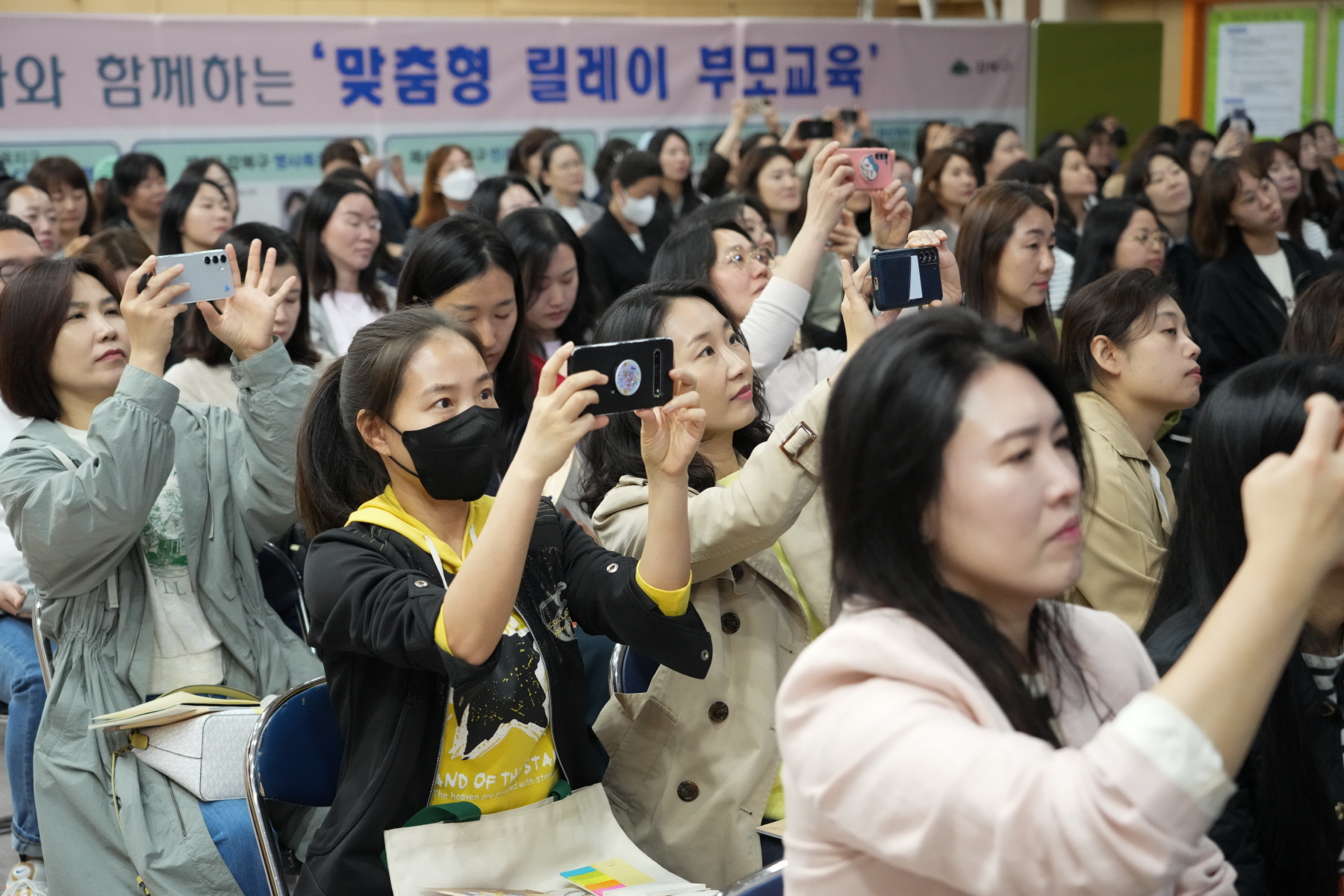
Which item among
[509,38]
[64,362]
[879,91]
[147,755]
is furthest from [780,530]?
[879,91]

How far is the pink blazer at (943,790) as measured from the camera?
2.88 feet

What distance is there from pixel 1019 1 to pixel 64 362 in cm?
1018

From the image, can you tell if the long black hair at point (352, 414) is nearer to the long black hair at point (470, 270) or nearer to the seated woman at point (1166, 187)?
the long black hair at point (470, 270)

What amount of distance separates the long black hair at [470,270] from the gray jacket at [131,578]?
0.50 metres

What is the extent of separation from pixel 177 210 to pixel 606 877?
372 centimetres

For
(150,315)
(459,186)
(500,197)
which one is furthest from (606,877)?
(459,186)

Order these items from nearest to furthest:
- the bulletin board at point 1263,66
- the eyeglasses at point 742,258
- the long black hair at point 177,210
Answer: the eyeglasses at point 742,258, the long black hair at point 177,210, the bulletin board at point 1263,66

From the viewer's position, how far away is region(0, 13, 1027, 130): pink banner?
6348mm

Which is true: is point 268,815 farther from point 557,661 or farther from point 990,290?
point 990,290

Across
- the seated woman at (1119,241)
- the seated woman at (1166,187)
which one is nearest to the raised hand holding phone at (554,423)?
the seated woman at (1119,241)

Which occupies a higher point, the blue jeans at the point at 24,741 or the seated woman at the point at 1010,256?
the seated woman at the point at 1010,256

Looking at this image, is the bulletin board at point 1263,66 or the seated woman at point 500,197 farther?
the bulletin board at point 1263,66

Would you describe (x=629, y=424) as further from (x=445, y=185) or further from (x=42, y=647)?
(x=445, y=185)

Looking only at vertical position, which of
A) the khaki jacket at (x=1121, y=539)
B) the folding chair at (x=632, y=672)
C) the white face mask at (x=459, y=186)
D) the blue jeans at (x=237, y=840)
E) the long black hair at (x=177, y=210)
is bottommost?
the blue jeans at (x=237, y=840)
